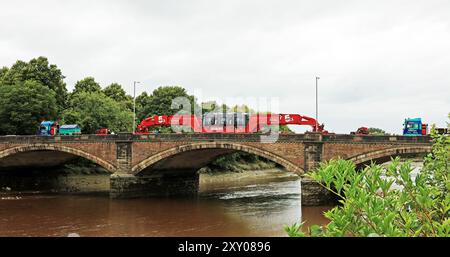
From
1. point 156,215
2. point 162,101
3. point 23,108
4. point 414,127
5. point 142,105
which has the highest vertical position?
point 162,101

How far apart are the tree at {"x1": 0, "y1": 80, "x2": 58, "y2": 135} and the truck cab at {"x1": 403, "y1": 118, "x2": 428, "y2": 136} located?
3750cm

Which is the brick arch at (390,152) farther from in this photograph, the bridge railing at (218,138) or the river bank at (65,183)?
the river bank at (65,183)

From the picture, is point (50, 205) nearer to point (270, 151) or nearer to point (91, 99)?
point (270, 151)

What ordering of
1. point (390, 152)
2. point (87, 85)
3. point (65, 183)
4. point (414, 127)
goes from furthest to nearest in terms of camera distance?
point (87, 85) → point (65, 183) → point (414, 127) → point (390, 152)

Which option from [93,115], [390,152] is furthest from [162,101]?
[390,152]

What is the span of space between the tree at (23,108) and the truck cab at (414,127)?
3750 cm

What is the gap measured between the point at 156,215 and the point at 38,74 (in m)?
36.7

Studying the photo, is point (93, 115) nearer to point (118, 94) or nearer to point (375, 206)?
point (118, 94)

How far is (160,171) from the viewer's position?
39.8m

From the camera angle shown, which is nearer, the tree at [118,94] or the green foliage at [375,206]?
the green foliage at [375,206]

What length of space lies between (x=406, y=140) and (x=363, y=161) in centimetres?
286

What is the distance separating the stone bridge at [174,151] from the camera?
28953 mm

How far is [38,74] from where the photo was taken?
2270 inches

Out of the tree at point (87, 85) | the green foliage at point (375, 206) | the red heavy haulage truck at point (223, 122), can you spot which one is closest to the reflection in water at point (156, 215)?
the red heavy haulage truck at point (223, 122)
